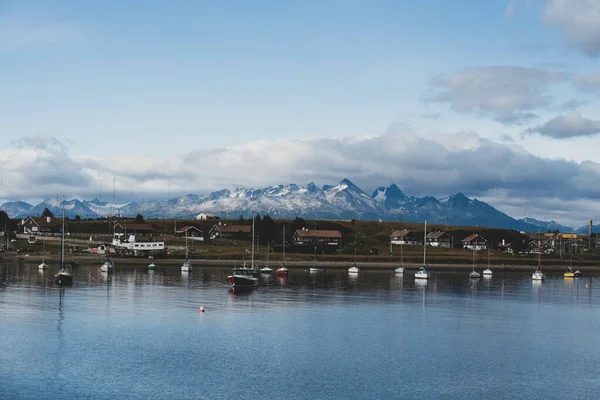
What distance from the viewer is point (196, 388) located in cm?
4984

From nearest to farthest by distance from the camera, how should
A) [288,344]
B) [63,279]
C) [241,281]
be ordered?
[288,344] → [63,279] → [241,281]

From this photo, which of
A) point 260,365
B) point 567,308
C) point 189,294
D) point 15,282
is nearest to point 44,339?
point 260,365

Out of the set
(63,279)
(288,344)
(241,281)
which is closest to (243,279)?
(241,281)

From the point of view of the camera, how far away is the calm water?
50.9 metres

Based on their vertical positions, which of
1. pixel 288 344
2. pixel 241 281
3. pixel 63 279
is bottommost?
pixel 288 344

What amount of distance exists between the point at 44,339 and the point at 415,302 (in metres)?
63.3

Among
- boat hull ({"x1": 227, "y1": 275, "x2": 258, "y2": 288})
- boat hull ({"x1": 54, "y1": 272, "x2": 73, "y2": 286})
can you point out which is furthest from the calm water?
boat hull ({"x1": 227, "y1": 275, "x2": 258, "y2": 288})

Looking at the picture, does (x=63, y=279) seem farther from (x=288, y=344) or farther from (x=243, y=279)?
(x=288, y=344)

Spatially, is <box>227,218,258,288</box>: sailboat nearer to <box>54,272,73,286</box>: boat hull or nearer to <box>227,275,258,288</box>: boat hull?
<box>227,275,258,288</box>: boat hull

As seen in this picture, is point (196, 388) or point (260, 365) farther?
point (260, 365)

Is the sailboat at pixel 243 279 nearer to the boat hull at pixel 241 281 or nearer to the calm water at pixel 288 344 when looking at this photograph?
the boat hull at pixel 241 281

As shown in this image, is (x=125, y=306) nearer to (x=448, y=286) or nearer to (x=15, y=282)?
(x=15, y=282)

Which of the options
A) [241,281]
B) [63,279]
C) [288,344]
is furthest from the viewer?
[241,281]

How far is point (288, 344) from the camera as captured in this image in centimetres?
6806
